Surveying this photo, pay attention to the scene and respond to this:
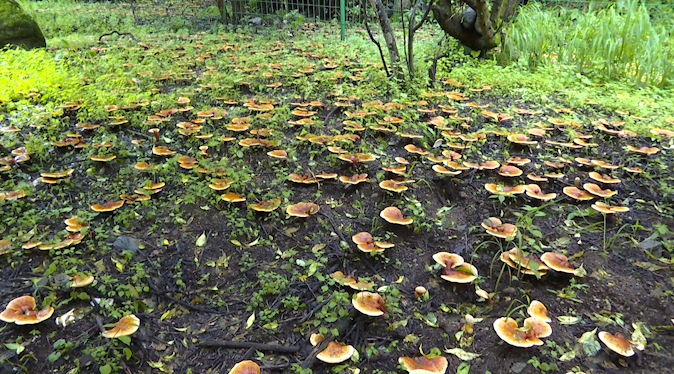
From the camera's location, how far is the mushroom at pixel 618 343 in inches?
66.4

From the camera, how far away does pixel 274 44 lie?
7914 mm

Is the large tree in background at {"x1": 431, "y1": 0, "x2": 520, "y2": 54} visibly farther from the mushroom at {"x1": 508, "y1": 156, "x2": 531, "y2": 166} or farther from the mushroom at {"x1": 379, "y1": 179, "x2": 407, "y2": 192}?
the mushroom at {"x1": 379, "y1": 179, "x2": 407, "y2": 192}

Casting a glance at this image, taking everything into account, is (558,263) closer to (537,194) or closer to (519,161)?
(537,194)

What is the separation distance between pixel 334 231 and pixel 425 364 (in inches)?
44.7

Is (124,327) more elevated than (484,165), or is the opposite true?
(484,165)

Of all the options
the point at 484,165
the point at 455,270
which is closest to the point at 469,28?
the point at 484,165

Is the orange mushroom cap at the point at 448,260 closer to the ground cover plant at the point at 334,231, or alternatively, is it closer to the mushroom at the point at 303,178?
the ground cover plant at the point at 334,231

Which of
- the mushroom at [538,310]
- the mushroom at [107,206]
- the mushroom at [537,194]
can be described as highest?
the mushroom at [537,194]

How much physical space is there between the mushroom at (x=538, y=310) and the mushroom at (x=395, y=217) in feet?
2.63

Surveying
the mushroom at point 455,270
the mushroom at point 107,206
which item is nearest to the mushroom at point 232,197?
the mushroom at point 107,206

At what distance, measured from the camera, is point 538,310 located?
1932 millimetres

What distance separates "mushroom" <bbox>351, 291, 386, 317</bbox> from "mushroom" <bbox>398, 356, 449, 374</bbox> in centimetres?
24

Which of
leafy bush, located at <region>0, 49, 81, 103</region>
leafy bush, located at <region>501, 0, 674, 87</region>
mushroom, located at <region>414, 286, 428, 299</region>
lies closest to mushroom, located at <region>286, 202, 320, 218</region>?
mushroom, located at <region>414, 286, 428, 299</region>

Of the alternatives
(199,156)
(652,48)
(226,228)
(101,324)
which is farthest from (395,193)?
(652,48)
